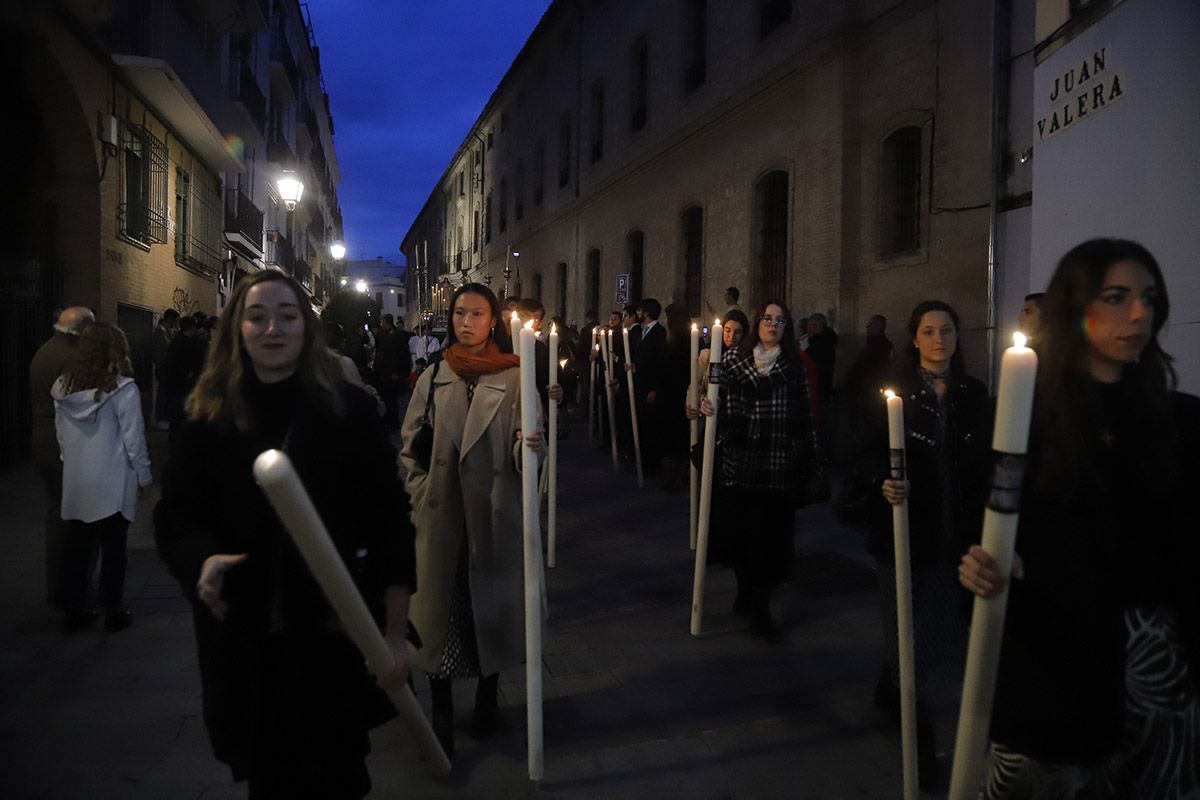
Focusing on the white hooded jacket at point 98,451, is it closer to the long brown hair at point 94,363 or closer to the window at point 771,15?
the long brown hair at point 94,363

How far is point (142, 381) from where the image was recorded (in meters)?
15.7

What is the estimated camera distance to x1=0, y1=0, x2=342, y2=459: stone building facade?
1115 cm

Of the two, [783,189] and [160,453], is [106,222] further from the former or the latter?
[783,189]

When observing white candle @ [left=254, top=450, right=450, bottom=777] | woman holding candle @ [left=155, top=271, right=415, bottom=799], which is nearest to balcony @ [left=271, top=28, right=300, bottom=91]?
woman holding candle @ [left=155, top=271, right=415, bottom=799]

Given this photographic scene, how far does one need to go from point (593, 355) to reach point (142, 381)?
27.5ft

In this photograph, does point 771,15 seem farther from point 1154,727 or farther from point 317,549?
point 317,549

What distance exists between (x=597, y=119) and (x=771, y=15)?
10.0 metres

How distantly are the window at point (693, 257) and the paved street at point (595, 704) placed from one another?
11859 millimetres

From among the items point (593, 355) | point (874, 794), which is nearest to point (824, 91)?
point (593, 355)

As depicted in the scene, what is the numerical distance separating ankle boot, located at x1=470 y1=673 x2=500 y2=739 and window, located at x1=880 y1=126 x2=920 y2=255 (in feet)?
32.1

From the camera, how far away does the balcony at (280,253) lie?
95.3 feet

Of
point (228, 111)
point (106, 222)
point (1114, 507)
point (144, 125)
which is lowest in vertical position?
point (1114, 507)

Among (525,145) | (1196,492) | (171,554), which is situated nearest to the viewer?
(1196,492)

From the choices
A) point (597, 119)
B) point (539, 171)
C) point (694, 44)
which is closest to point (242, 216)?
point (597, 119)
